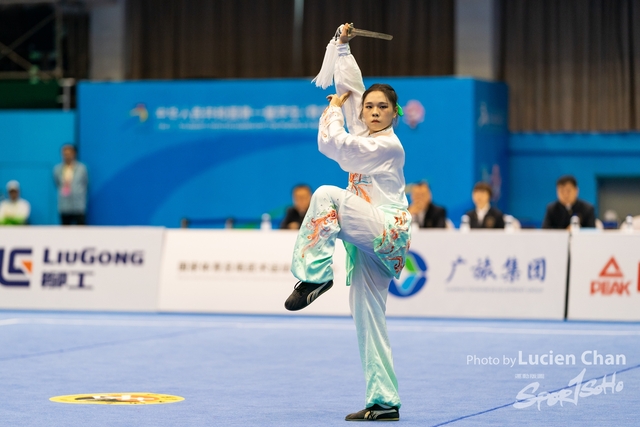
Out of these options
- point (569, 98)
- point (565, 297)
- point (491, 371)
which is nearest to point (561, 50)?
point (569, 98)

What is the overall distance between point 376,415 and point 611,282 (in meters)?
6.65

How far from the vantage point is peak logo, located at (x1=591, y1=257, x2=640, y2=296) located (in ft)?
39.2

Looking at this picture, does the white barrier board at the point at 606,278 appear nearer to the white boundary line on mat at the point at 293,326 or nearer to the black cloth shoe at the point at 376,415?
the white boundary line on mat at the point at 293,326

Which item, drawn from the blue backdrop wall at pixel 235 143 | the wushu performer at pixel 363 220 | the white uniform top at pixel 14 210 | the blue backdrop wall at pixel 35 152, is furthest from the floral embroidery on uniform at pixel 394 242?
the blue backdrop wall at pixel 35 152

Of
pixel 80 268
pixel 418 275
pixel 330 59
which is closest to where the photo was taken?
pixel 330 59

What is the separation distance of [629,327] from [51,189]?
41.1 feet

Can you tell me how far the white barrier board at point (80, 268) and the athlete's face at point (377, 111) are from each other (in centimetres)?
745

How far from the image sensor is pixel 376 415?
5.97m

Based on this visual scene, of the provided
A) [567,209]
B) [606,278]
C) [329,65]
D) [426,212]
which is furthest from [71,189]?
[329,65]

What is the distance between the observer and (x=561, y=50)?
20.8m

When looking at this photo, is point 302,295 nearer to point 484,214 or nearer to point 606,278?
point 606,278

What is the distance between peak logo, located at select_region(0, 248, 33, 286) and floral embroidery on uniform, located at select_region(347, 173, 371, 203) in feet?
26.3

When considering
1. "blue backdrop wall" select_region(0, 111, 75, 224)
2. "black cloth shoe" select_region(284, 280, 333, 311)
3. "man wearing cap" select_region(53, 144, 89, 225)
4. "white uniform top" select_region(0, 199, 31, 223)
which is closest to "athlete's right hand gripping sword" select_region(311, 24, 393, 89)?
"black cloth shoe" select_region(284, 280, 333, 311)

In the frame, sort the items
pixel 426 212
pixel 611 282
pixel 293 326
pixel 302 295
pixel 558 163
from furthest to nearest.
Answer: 1. pixel 558 163
2. pixel 426 212
3. pixel 611 282
4. pixel 293 326
5. pixel 302 295
